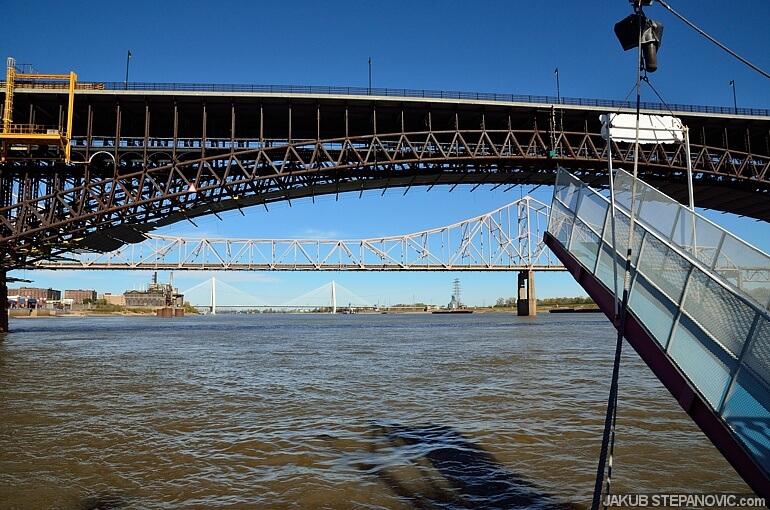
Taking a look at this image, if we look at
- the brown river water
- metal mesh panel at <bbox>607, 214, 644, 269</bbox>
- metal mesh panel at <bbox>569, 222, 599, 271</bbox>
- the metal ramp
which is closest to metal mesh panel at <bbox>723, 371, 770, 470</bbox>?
the metal ramp

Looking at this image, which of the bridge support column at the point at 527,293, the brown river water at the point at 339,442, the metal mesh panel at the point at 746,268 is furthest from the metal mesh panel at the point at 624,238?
the bridge support column at the point at 527,293

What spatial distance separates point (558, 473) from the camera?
730 cm

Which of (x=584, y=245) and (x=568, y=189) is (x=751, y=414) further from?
(x=568, y=189)

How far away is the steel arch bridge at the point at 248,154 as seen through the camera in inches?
1310

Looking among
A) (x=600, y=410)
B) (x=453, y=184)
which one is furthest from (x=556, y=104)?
(x=600, y=410)

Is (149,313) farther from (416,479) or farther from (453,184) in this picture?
(416,479)

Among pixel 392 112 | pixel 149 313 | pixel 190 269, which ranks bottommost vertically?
pixel 149 313

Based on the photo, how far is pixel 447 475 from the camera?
724 cm

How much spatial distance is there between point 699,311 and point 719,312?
1.07 ft

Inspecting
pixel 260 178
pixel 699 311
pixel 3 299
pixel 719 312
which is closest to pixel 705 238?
pixel 699 311

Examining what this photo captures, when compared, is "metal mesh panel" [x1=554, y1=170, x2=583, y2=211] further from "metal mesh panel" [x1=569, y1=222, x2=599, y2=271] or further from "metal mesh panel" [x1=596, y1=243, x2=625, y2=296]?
"metal mesh panel" [x1=596, y1=243, x2=625, y2=296]

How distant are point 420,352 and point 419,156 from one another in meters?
14.1

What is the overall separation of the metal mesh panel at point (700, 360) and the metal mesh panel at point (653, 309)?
198mm

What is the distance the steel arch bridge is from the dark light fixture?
1101 inches
